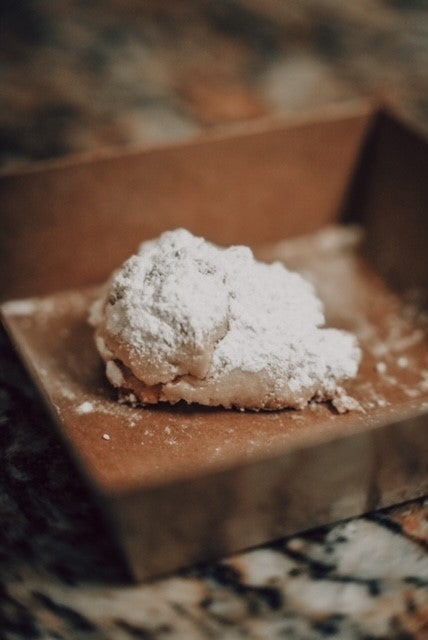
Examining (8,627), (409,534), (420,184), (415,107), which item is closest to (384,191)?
(420,184)

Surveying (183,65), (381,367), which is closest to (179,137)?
(183,65)

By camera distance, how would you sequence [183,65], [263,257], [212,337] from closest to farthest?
[212,337], [263,257], [183,65]

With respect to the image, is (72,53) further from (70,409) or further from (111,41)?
(70,409)

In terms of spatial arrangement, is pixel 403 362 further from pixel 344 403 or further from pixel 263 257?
pixel 263 257

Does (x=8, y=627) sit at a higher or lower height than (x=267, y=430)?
lower

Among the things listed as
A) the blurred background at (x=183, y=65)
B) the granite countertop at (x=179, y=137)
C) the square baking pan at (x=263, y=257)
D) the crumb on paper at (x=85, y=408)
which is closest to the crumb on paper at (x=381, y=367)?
the square baking pan at (x=263, y=257)

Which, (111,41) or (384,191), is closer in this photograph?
(384,191)
